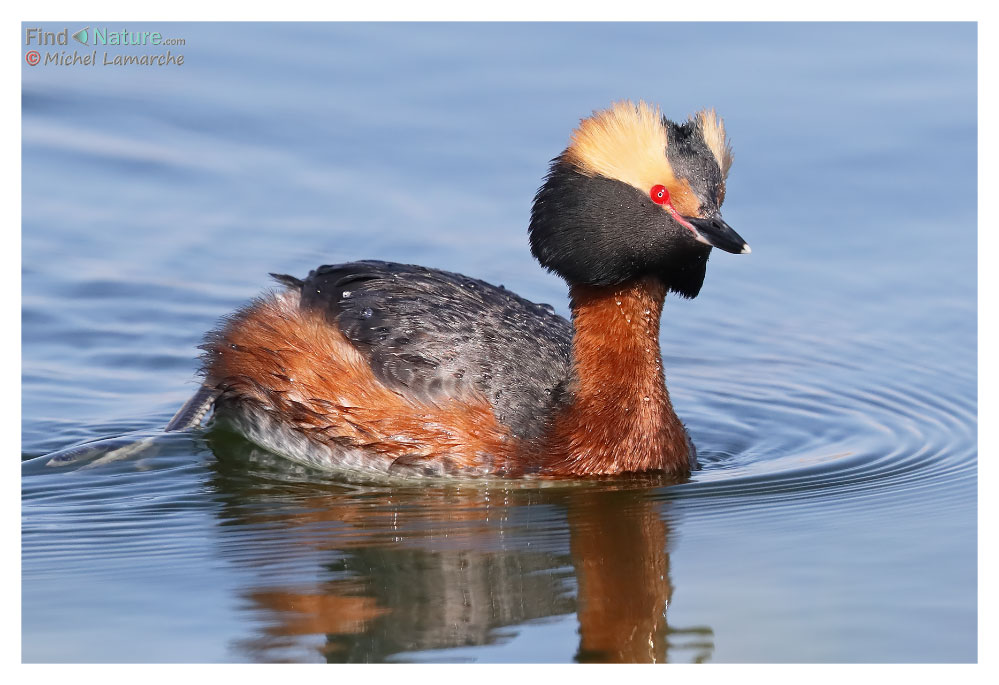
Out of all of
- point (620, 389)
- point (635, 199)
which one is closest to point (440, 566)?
point (620, 389)

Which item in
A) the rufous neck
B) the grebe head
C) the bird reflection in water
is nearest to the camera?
the bird reflection in water

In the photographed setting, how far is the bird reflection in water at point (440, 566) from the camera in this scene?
7648 millimetres

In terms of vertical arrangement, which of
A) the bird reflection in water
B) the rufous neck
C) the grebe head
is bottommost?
the bird reflection in water

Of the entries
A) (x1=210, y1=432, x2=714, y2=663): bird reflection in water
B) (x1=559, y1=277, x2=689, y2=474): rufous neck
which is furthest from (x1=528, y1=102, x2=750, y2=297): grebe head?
(x1=210, y1=432, x2=714, y2=663): bird reflection in water

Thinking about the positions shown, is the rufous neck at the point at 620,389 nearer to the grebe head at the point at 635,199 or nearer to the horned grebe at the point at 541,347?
the horned grebe at the point at 541,347

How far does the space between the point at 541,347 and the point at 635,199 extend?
1.38 meters

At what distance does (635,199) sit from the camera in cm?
987

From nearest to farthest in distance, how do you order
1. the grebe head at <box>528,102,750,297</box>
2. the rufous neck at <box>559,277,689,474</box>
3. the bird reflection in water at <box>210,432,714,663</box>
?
1. the bird reflection in water at <box>210,432,714,663</box>
2. the grebe head at <box>528,102,750,297</box>
3. the rufous neck at <box>559,277,689,474</box>

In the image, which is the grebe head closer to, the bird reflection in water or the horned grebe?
the horned grebe

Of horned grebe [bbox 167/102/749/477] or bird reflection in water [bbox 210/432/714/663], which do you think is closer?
bird reflection in water [bbox 210/432/714/663]

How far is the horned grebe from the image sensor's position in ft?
32.5

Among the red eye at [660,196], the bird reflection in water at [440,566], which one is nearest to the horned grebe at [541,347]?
the red eye at [660,196]

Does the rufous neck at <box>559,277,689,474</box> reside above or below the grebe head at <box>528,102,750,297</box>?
below

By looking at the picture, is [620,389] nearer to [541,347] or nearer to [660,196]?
[541,347]
